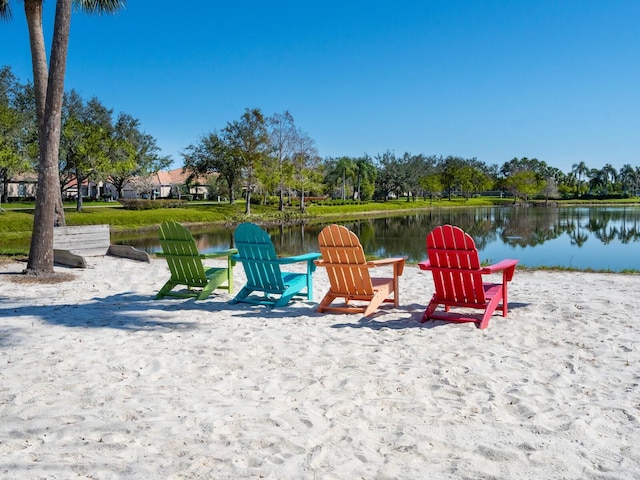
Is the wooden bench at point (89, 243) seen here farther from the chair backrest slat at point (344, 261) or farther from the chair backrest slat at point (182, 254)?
the chair backrest slat at point (344, 261)

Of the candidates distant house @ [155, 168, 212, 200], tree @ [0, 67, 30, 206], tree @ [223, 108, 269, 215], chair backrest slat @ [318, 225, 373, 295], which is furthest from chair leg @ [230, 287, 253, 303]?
distant house @ [155, 168, 212, 200]

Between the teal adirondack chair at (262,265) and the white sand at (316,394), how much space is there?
1.02 ft

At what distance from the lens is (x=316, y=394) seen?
3.90 meters

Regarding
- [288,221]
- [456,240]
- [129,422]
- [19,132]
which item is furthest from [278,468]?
[288,221]

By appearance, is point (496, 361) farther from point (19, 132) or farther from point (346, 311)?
point (19, 132)

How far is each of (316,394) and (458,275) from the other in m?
2.72

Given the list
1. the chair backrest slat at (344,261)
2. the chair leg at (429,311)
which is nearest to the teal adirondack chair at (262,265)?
the chair backrest slat at (344,261)

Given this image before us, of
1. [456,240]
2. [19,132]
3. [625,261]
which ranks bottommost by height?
[625,261]

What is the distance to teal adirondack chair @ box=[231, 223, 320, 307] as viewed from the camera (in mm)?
6695

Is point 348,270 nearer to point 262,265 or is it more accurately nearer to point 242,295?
point 262,265

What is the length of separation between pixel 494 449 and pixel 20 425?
9.29 ft

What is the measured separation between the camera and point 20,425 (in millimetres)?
3342

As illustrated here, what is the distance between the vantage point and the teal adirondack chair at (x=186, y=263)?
728 cm

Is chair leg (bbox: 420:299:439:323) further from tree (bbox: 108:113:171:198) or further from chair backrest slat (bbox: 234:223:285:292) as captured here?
tree (bbox: 108:113:171:198)
